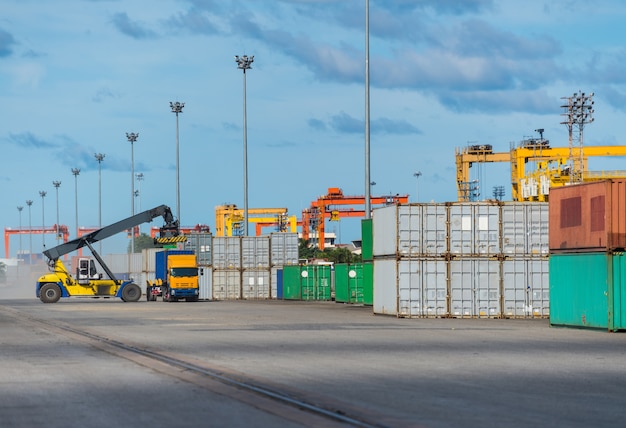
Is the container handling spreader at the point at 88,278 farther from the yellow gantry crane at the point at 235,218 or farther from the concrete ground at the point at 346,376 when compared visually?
the yellow gantry crane at the point at 235,218

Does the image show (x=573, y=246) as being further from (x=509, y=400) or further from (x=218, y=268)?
(x=218, y=268)

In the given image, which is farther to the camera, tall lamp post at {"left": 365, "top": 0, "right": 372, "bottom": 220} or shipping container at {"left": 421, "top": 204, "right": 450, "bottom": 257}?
tall lamp post at {"left": 365, "top": 0, "right": 372, "bottom": 220}

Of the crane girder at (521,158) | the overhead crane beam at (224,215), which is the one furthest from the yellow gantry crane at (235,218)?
the crane girder at (521,158)

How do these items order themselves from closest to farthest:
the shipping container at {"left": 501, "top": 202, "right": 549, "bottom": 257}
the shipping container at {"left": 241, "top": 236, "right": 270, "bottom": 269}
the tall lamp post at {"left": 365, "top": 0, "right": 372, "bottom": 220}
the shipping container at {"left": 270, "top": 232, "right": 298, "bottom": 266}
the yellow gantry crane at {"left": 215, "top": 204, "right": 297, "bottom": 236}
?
the shipping container at {"left": 501, "top": 202, "right": 549, "bottom": 257} → the tall lamp post at {"left": 365, "top": 0, "right": 372, "bottom": 220} → the shipping container at {"left": 241, "top": 236, "right": 270, "bottom": 269} → the shipping container at {"left": 270, "top": 232, "right": 298, "bottom": 266} → the yellow gantry crane at {"left": 215, "top": 204, "right": 297, "bottom": 236}

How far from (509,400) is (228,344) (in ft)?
47.3

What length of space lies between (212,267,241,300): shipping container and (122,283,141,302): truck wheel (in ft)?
22.5

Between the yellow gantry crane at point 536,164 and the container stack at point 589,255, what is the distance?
2068 inches

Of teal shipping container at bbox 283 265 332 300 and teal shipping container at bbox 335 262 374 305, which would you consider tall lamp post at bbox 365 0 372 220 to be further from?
teal shipping container at bbox 283 265 332 300

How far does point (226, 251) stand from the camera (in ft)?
277

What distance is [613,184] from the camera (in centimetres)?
3628

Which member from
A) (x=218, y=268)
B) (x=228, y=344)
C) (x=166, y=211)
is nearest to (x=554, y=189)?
(x=228, y=344)

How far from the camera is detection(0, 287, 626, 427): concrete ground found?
48.4 feet

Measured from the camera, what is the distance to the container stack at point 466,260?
4719 cm

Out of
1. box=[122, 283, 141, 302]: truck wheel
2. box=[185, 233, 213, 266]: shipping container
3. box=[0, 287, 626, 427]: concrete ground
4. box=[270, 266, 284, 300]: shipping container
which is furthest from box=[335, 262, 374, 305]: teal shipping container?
box=[0, 287, 626, 427]: concrete ground
